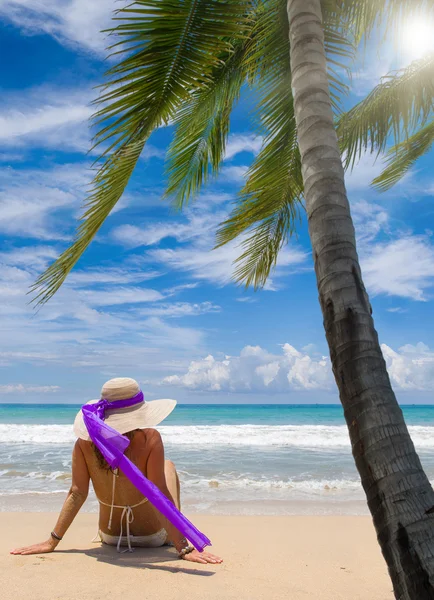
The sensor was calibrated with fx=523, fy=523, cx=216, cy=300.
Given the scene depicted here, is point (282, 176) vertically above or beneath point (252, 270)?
above

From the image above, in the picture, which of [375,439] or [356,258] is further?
[356,258]

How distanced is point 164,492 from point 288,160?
11.4ft

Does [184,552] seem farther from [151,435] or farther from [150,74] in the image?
[150,74]

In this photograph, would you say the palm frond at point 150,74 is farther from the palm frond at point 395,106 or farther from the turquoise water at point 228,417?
the turquoise water at point 228,417

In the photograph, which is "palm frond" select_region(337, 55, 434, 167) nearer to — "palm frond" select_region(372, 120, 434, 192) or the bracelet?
"palm frond" select_region(372, 120, 434, 192)

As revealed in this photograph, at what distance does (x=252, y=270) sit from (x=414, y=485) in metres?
5.14

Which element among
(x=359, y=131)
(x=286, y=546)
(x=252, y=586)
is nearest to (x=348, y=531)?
(x=286, y=546)

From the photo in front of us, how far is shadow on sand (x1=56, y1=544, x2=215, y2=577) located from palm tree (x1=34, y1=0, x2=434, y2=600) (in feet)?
5.55

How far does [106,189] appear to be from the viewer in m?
3.83

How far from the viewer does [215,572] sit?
9.90 feet

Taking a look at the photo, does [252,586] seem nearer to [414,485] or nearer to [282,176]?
[414,485]

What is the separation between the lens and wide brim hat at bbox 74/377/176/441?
10.6 ft

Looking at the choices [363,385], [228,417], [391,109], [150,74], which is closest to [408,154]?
[391,109]

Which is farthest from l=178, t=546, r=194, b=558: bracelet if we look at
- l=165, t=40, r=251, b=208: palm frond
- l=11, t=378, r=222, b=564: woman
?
l=165, t=40, r=251, b=208: palm frond
